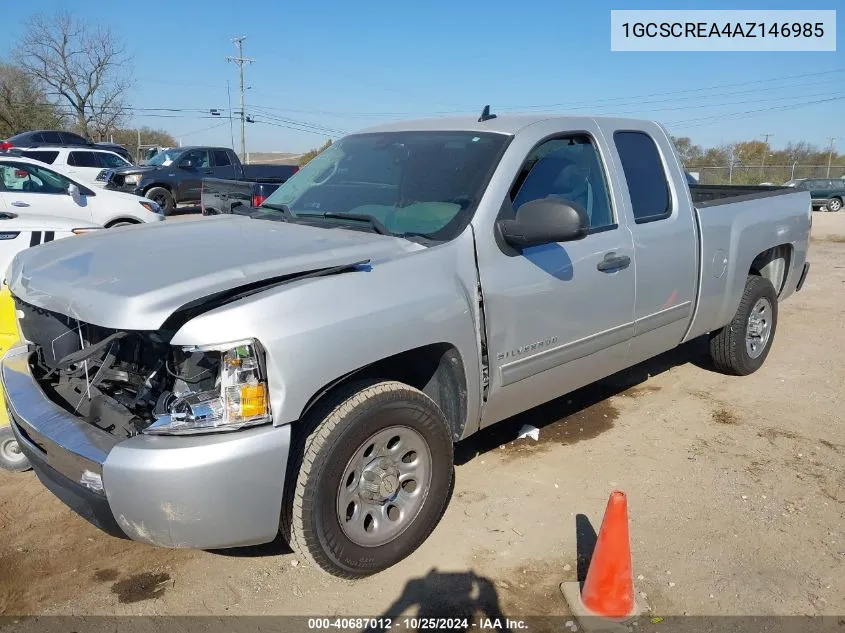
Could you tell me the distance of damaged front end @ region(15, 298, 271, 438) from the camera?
2.43 meters

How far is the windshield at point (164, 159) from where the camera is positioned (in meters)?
18.5

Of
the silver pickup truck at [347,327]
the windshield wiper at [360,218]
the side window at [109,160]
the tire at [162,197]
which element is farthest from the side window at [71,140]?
the windshield wiper at [360,218]

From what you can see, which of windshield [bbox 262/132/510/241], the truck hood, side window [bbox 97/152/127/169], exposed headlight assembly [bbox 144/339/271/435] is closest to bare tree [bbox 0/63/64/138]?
side window [bbox 97/152/127/169]

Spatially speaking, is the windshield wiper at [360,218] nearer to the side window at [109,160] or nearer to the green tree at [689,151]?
the side window at [109,160]

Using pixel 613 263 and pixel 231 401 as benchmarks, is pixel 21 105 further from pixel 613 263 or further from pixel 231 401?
pixel 231 401

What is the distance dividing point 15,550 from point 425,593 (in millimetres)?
1927

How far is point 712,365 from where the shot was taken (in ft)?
19.3

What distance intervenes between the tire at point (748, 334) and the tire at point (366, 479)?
3.25m

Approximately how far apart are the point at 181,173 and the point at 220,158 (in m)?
1.36

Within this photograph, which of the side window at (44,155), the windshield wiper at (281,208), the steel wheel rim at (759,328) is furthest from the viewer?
the side window at (44,155)

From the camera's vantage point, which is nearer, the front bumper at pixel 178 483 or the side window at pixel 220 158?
the front bumper at pixel 178 483

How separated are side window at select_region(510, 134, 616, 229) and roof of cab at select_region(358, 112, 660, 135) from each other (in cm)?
14

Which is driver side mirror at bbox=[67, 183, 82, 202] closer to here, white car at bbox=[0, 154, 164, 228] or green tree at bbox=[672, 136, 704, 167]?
white car at bbox=[0, 154, 164, 228]

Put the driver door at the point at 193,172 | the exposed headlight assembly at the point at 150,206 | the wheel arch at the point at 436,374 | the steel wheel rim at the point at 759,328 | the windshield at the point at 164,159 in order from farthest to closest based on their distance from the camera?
the windshield at the point at 164,159 → the driver door at the point at 193,172 → the exposed headlight assembly at the point at 150,206 → the steel wheel rim at the point at 759,328 → the wheel arch at the point at 436,374
